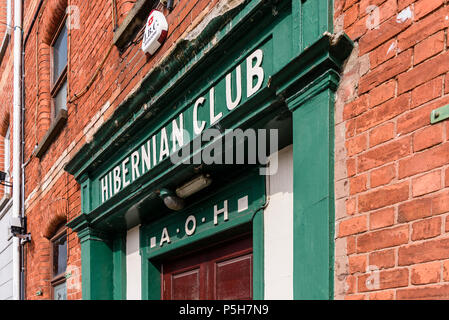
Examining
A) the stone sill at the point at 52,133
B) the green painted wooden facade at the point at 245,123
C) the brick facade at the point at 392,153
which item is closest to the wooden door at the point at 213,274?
the green painted wooden facade at the point at 245,123

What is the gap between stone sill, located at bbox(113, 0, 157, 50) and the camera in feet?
13.9

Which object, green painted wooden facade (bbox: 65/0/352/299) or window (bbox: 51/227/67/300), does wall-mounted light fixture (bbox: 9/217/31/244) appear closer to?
window (bbox: 51/227/67/300)

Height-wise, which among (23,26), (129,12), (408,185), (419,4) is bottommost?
(408,185)

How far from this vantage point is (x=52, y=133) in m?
5.89

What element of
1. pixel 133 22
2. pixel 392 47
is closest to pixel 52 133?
pixel 133 22

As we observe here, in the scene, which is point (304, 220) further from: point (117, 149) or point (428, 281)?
point (117, 149)

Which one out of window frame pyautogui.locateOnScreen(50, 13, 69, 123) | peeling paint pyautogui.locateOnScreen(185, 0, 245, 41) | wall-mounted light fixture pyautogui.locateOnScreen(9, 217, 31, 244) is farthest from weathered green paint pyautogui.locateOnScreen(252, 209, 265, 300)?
wall-mounted light fixture pyautogui.locateOnScreen(9, 217, 31, 244)

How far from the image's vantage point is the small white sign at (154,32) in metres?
3.82

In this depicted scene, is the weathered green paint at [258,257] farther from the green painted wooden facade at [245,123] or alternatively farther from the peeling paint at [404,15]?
the peeling paint at [404,15]

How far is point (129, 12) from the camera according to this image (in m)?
4.41

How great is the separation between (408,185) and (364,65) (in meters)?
0.60

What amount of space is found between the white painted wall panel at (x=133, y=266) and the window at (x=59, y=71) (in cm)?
221

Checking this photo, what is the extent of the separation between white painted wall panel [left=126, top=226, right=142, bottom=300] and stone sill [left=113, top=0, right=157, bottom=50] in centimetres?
178

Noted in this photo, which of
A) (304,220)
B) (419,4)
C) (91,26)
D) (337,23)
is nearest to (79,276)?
(91,26)
